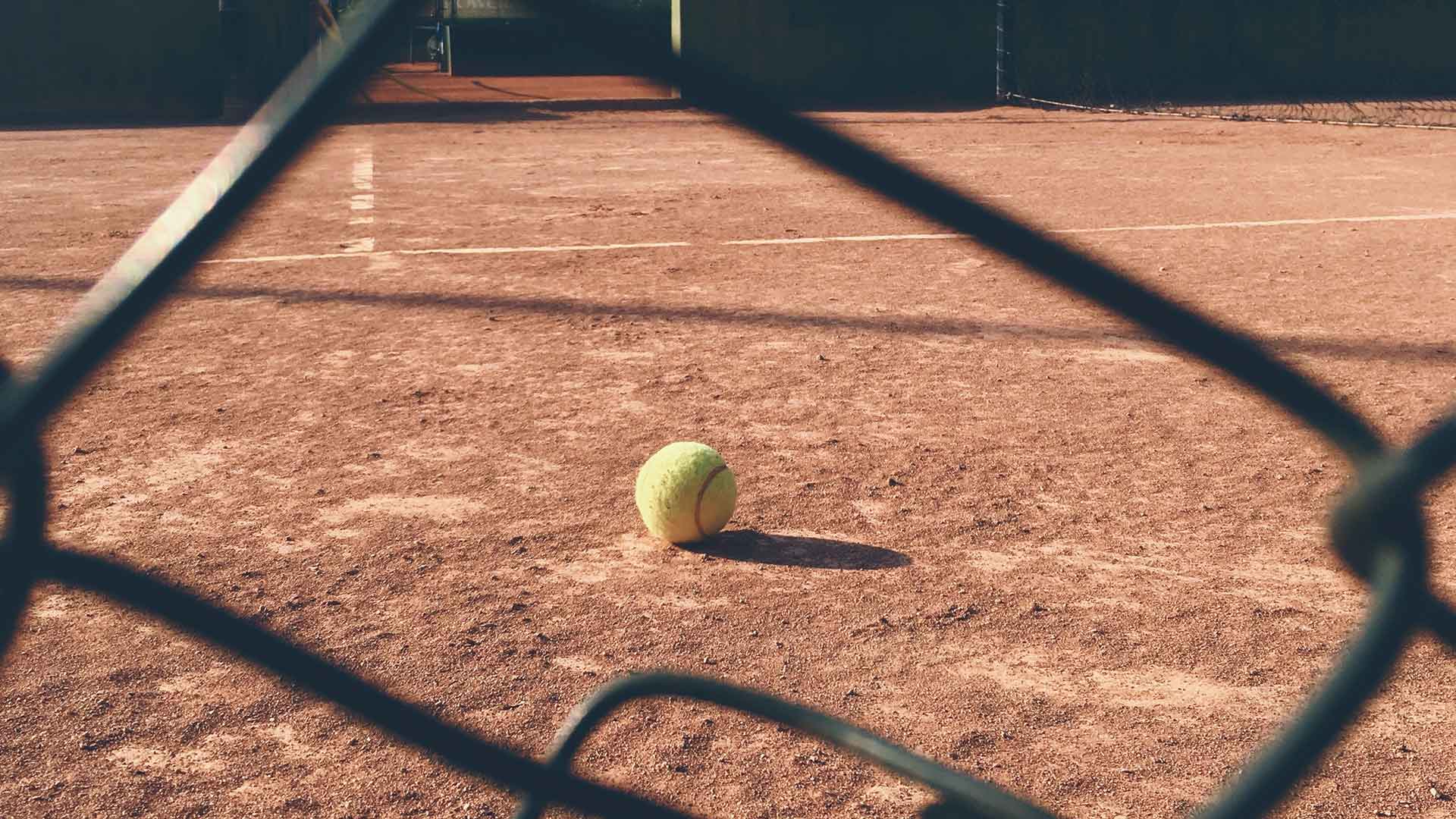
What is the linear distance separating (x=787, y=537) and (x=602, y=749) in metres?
1.16

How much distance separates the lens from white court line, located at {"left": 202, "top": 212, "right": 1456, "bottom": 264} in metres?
8.04

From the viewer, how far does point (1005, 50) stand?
19109 mm

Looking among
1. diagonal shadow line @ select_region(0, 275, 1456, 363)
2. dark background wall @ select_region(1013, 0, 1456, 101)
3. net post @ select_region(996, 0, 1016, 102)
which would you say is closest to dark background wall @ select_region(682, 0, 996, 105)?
net post @ select_region(996, 0, 1016, 102)

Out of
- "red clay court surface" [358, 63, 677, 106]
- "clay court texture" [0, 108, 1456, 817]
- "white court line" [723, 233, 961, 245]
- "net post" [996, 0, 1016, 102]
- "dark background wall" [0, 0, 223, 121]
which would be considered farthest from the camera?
"red clay court surface" [358, 63, 677, 106]

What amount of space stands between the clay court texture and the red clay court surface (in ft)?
37.5

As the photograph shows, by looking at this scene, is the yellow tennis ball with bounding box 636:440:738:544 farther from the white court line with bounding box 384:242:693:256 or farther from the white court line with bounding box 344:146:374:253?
the white court line with bounding box 344:146:374:253

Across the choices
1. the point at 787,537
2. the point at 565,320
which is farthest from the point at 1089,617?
the point at 565,320

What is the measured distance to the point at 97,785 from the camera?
2465 mm

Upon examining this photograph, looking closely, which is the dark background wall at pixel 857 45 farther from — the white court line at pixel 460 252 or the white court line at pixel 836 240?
the white court line at pixel 460 252

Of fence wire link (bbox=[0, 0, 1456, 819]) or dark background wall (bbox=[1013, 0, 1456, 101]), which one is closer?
fence wire link (bbox=[0, 0, 1456, 819])

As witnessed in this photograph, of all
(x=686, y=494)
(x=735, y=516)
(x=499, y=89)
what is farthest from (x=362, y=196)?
(x=499, y=89)

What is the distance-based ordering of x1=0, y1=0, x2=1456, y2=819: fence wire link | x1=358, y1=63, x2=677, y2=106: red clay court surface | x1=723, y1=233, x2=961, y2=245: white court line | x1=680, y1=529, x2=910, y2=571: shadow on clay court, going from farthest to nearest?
1. x1=358, y1=63, x2=677, y2=106: red clay court surface
2. x1=723, y1=233, x2=961, y2=245: white court line
3. x1=680, y1=529, x2=910, y2=571: shadow on clay court
4. x1=0, y1=0, x2=1456, y2=819: fence wire link

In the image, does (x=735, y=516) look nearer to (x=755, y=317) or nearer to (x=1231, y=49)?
(x=755, y=317)

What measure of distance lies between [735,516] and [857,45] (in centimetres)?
1661
